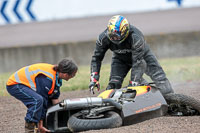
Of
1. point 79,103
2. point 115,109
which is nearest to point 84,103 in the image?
point 79,103

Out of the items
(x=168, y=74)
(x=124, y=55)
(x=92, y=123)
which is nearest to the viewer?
(x=92, y=123)

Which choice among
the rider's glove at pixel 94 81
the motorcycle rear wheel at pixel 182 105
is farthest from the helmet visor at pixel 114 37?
the motorcycle rear wheel at pixel 182 105

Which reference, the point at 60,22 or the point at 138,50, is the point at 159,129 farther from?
the point at 60,22

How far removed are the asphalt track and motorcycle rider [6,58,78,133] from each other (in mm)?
12104

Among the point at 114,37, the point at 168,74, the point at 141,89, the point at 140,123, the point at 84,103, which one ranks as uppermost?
the point at 114,37

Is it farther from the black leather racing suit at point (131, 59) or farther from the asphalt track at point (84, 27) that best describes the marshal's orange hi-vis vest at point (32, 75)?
the asphalt track at point (84, 27)

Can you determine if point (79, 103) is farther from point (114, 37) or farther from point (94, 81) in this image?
point (114, 37)

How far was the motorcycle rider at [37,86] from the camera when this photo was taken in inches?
240

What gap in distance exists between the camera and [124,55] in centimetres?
814

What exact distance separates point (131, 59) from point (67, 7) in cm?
1186

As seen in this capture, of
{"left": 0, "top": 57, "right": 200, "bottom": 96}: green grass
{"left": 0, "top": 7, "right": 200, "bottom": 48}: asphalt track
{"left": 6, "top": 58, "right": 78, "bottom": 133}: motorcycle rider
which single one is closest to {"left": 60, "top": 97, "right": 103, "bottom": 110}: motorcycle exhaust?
{"left": 6, "top": 58, "right": 78, "bottom": 133}: motorcycle rider

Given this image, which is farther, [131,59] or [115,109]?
[131,59]

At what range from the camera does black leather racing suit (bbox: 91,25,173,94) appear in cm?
760

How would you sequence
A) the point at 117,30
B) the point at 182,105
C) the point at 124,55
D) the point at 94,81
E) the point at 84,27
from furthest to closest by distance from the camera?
the point at 84,27 < the point at 124,55 < the point at 94,81 < the point at 117,30 < the point at 182,105
